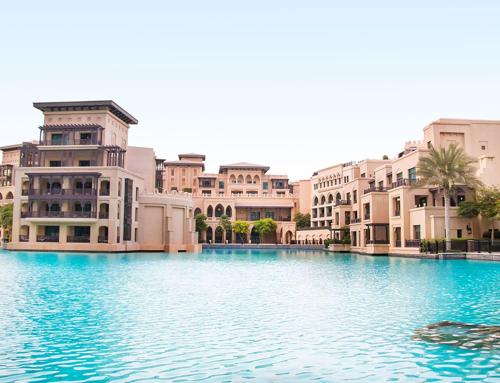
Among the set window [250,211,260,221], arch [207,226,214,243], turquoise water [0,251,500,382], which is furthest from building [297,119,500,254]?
window [250,211,260,221]

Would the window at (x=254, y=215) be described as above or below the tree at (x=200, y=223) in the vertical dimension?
above

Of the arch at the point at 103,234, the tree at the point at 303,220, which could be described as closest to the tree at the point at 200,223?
the tree at the point at 303,220

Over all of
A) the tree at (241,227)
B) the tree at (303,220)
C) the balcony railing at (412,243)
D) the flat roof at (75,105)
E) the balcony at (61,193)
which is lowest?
the balcony railing at (412,243)

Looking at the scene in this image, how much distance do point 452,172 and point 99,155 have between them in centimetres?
3908

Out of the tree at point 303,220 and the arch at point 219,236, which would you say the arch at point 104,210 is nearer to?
the arch at point 219,236

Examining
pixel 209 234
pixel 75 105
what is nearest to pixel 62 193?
pixel 75 105

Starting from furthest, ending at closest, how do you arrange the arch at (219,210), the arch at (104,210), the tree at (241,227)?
1. the arch at (219,210)
2. the tree at (241,227)
3. the arch at (104,210)

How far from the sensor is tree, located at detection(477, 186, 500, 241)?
45.2 m

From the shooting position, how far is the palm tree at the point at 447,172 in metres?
46.0

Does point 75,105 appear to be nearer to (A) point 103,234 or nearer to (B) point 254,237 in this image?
(A) point 103,234

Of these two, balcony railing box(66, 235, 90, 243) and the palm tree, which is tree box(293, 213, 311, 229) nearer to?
balcony railing box(66, 235, 90, 243)

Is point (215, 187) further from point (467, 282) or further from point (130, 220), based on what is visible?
point (467, 282)

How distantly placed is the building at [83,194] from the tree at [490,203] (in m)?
36.3

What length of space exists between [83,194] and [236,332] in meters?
50.7
